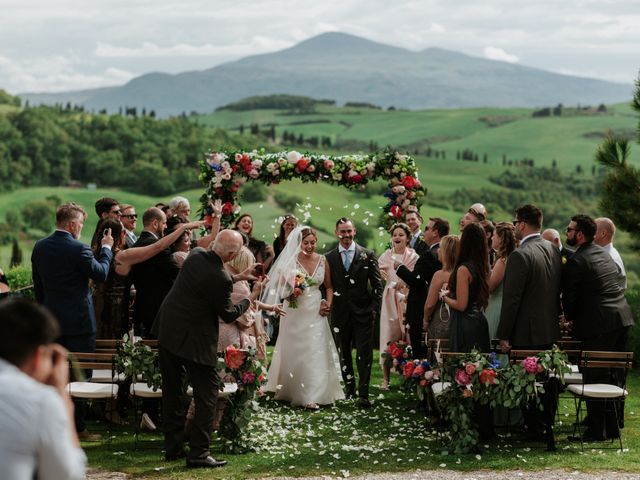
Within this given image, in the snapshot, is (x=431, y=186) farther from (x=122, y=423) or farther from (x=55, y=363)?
Answer: (x=55, y=363)

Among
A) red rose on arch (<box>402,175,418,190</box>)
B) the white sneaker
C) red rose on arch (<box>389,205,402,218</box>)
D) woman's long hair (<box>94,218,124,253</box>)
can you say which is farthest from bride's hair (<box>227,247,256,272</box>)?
red rose on arch (<box>402,175,418,190</box>)

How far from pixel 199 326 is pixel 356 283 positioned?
13.2 feet

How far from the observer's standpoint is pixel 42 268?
31.5 ft

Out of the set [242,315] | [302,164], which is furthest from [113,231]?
[302,164]

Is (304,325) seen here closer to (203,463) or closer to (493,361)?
(493,361)

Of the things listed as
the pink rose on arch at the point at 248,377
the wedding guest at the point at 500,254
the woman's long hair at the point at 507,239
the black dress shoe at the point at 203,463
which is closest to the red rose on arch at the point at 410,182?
the wedding guest at the point at 500,254

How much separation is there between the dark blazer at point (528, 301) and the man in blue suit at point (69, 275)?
12.2ft

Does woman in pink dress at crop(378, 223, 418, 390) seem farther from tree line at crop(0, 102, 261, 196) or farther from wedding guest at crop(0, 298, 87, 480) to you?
tree line at crop(0, 102, 261, 196)

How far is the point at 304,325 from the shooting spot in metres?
12.1

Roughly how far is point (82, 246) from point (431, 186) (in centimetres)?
8797

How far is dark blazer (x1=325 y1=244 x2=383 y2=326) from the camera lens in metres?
12.2

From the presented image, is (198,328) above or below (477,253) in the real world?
below

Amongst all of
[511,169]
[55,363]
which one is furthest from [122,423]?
[511,169]

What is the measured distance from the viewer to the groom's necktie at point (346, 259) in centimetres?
1220
